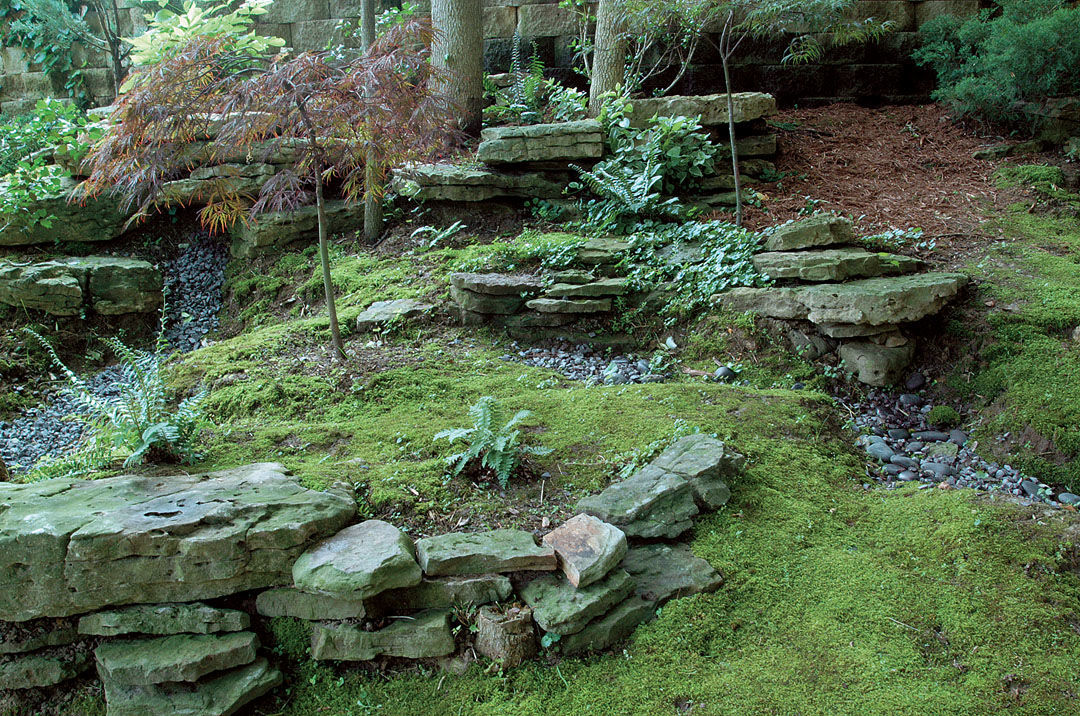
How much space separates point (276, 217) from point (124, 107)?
11.6ft

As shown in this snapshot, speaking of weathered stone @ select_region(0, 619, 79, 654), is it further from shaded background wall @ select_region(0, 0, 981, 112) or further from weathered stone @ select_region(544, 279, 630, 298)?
shaded background wall @ select_region(0, 0, 981, 112)

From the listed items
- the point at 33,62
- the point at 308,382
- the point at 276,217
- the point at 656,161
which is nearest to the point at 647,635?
the point at 308,382

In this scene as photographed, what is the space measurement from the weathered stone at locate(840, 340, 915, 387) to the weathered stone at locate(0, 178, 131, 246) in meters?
7.40

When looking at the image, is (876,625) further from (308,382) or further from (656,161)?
(656,161)

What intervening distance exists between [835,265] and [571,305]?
6.77 ft

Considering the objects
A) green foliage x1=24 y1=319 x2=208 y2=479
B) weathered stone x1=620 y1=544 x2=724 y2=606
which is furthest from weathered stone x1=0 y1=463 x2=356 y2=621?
weathered stone x1=620 y1=544 x2=724 y2=606

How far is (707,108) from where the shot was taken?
7.58m

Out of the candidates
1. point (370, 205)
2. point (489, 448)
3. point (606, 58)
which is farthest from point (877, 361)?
point (370, 205)

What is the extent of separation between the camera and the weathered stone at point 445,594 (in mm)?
2959

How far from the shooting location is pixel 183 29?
8227 millimetres

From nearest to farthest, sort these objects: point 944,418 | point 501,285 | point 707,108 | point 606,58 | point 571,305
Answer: point 944,418 → point 571,305 → point 501,285 → point 707,108 → point 606,58

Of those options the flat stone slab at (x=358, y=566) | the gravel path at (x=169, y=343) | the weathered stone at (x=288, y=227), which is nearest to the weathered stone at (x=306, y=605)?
the flat stone slab at (x=358, y=566)

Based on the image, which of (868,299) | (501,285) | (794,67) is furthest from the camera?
(794,67)

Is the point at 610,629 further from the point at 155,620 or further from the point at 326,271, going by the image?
the point at 326,271
